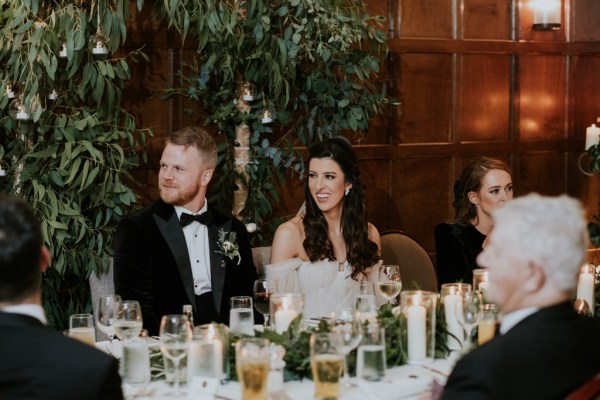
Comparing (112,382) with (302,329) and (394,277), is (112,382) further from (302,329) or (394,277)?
(394,277)

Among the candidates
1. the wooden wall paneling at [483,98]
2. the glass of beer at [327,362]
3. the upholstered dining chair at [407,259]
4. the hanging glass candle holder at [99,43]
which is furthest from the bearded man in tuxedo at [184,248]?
the wooden wall paneling at [483,98]

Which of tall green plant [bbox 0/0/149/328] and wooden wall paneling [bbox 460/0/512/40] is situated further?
wooden wall paneling [bbox 460/0/512/40]

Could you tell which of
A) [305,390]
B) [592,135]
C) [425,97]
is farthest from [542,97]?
[305,390]

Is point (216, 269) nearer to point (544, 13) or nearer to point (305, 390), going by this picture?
point (305, 390)

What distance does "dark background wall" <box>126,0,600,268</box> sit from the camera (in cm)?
612

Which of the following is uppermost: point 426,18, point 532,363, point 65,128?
point 426,18

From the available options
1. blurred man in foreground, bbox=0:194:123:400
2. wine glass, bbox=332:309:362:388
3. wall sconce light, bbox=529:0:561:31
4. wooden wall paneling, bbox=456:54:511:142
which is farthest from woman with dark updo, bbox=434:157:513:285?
blurred man in foreground, bbox=0:194:123:400

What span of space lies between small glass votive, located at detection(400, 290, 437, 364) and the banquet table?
16cm

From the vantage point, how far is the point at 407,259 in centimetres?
501

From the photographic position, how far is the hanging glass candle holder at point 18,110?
4.31 meters

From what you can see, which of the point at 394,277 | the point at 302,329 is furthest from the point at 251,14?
the point at 302,329

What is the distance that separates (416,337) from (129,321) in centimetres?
90

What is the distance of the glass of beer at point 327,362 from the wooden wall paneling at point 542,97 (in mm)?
4494

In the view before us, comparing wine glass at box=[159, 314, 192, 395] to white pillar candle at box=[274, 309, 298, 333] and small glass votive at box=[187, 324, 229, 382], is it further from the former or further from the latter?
white pillar candle at box=[274, 309, 298, 333]
